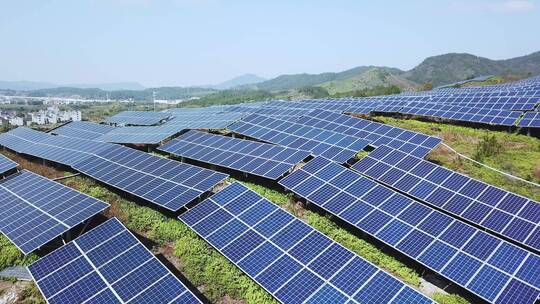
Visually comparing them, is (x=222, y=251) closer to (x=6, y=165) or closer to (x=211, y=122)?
(x=6, y=165)

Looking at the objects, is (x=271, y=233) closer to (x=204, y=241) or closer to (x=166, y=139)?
(x=204, y=241)

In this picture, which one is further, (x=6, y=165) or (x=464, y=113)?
(x=464, y=113)

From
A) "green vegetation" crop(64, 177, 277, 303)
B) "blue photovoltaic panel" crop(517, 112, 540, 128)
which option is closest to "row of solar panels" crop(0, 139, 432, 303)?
"green vegetation" crop(64, 177, 277, 303)

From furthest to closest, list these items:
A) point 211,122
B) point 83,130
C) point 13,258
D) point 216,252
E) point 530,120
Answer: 1. point 83,130
2. point 211,122
3. point 530,120
4. point 13,258
5. point 216,252

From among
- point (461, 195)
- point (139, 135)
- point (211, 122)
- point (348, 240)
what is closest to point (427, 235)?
point (348, 240)

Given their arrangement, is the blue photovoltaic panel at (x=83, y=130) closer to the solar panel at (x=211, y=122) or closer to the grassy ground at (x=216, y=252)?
the grassy ground at (x=216, y=252)

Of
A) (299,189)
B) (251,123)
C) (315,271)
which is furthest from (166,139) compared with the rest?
(315,271)

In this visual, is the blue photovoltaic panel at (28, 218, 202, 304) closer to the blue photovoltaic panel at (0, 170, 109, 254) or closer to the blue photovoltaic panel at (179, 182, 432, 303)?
the blue photovoltaic panel at (0, 170, 109, 254)

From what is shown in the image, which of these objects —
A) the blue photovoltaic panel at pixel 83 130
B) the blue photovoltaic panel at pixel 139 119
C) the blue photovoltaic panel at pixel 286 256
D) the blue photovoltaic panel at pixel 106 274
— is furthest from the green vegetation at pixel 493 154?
the blue photovoltaic panel at pixel 83 130
